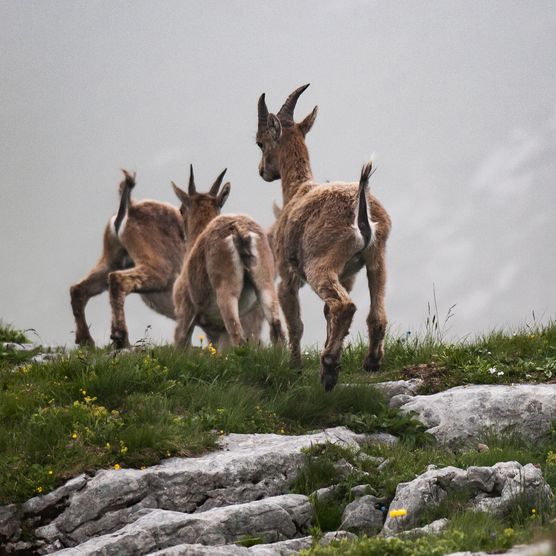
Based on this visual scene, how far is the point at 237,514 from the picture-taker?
8.26m

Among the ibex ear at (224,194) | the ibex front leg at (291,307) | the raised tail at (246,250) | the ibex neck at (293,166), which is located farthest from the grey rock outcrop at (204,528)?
the ibex ear at (224,194)

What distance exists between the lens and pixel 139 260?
16.3 meters

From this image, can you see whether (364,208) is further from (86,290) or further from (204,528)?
(86,290)

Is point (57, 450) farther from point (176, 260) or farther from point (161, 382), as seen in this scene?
point (176, 260)

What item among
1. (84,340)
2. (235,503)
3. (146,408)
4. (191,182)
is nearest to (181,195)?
(191,182)

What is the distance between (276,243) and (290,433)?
10.1ft

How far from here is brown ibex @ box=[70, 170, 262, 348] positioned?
52.4 feet

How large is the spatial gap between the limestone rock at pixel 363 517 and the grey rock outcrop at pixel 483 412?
236 cm

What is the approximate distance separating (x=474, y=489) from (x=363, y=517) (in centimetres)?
88

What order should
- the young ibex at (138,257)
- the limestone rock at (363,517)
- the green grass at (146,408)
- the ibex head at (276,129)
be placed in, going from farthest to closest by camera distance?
the young ibex at (138,257) → the ibex head at (276,129) → the green grass at (146,408) → the limestone rock at (363,517)

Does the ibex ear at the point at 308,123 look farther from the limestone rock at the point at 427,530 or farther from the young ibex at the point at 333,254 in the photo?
the limestone rock at the point at 427,530

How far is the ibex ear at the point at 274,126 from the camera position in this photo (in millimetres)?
14125

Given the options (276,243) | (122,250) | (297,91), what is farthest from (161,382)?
(122,250)

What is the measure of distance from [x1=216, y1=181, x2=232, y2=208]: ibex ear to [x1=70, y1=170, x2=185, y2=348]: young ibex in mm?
1282
